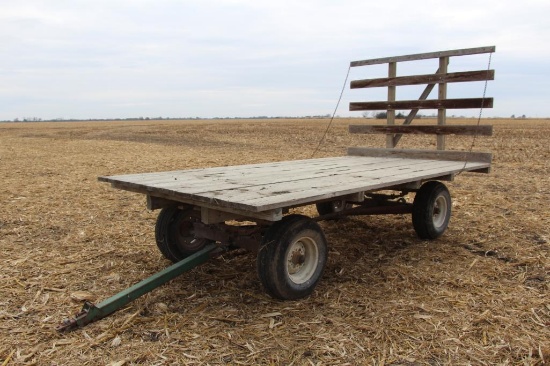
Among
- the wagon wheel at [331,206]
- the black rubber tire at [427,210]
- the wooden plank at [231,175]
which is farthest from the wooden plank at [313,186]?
the wagon wheel at [331,206]

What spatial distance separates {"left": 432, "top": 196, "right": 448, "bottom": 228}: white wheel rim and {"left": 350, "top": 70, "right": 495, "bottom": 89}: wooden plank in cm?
173

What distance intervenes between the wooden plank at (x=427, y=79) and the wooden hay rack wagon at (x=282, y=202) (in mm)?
18

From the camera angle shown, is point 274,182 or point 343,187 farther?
point 274,182

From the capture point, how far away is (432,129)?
275 inches

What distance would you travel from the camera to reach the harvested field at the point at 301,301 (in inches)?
124

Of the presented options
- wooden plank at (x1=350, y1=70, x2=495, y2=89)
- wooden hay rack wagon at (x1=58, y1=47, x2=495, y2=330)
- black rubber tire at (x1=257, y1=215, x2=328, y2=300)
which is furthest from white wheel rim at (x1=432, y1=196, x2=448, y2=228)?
black rubber tire at (x1=257, y1=215, x2=328, y2=300)

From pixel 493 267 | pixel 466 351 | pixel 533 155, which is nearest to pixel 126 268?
pixel 466 351

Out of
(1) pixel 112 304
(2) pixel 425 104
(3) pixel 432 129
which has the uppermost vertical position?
(2) pixel 425 104

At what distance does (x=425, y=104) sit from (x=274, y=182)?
12.3 feet

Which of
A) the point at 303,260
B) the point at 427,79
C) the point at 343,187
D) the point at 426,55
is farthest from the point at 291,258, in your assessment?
the point at 426,55

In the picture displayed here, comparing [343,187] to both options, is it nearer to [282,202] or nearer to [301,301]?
[282,202]

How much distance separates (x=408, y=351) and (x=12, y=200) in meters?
6.89

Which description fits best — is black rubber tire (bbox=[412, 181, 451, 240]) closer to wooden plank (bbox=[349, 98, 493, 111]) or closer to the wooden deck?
the wooden deck

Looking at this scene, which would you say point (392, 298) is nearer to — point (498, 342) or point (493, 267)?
point (498, 342)
